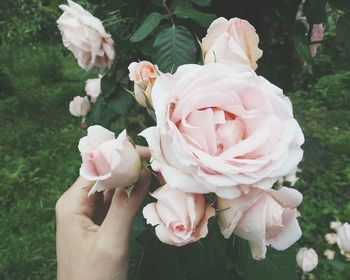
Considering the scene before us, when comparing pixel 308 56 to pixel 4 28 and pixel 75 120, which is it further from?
pixel 4 28

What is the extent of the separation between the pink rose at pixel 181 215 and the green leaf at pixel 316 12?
3.22ft

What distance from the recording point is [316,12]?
150 cm

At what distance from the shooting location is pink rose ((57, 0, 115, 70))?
1.28 metres

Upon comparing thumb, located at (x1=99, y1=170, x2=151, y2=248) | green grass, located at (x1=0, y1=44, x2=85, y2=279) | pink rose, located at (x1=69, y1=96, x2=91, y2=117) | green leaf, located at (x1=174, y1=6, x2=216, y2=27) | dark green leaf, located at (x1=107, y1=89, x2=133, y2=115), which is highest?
green leaf, located at (x1=174, y1=6, x2=216, y2=27)

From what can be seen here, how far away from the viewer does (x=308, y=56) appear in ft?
4.74

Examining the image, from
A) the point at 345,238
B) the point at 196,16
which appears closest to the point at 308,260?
the point at 345,238

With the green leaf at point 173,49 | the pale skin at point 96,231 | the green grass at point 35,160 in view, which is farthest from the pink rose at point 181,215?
the green grass at point 35,160

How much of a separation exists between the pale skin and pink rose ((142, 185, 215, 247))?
160 mm

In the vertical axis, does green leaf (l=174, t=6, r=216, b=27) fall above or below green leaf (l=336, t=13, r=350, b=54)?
above

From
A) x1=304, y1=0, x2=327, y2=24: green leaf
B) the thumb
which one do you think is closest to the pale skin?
the thumb

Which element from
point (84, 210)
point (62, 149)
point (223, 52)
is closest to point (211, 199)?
point (223, 52)

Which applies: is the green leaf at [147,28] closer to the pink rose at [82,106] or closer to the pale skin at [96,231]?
the pale skin at [96,231]

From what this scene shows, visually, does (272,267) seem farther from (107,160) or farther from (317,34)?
(317,34)

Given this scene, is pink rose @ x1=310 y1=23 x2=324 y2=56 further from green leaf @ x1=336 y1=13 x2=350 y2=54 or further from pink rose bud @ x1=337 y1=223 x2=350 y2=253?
pink rose bud @ x1=337 y1=223 x2=350 y2=253
